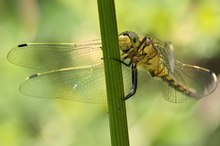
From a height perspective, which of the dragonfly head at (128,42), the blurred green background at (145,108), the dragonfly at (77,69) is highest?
the dragonfly head at (128,42)

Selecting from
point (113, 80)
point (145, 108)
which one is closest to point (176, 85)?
point (145, 108)

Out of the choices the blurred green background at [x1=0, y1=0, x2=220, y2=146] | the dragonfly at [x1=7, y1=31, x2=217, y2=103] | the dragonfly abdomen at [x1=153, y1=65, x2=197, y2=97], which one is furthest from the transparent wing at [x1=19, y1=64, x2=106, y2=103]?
the blurred green background at [x1=0, y1=0, x2=220, y2=146]

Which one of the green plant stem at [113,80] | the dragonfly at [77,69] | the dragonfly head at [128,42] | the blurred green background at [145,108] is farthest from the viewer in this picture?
the blurred green background at [145,108]

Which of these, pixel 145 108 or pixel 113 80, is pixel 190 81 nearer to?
pixel 145 108

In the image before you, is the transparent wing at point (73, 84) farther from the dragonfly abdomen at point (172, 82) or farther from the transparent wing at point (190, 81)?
the transparent wing at point (190, 81)

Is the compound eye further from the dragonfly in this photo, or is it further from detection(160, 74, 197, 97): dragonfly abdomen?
detection(160, 74, 197, 97): dragonfly abdomen

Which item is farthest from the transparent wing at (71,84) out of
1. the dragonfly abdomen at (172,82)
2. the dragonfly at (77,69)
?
the dragonfly abdomen at (172,82)
